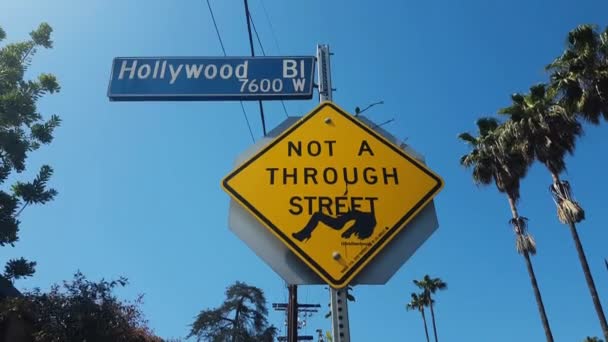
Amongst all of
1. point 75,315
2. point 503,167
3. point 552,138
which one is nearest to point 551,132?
point 552,138

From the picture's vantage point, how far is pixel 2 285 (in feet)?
46.1

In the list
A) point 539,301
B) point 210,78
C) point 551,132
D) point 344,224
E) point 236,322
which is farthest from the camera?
point 236,322

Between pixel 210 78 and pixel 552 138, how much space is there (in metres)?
16.4

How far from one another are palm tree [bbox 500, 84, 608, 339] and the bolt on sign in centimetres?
1528

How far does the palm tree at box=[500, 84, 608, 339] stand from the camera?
638 inches

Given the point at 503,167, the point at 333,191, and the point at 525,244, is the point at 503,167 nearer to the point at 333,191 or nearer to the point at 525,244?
the point at 525,244

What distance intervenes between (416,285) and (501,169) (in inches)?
976

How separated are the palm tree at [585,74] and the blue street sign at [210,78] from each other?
13.0 m

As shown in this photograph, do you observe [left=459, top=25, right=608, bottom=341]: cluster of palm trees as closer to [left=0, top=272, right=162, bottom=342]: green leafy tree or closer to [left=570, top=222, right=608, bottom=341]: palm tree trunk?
[left=570, top=222, right=608, bottom=341]: palm tree trunk

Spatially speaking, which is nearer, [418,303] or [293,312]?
[293,312]

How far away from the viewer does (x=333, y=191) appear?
2.72 meters

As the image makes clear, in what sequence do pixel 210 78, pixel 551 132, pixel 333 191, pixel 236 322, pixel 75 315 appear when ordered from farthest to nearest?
pixel 236 322 < pixel 551 132 < pixel 75 315 < pixel 210 78 < pixel 333 191

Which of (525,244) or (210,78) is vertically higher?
(525,244)

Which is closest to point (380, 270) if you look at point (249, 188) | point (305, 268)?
point (305, 268)
